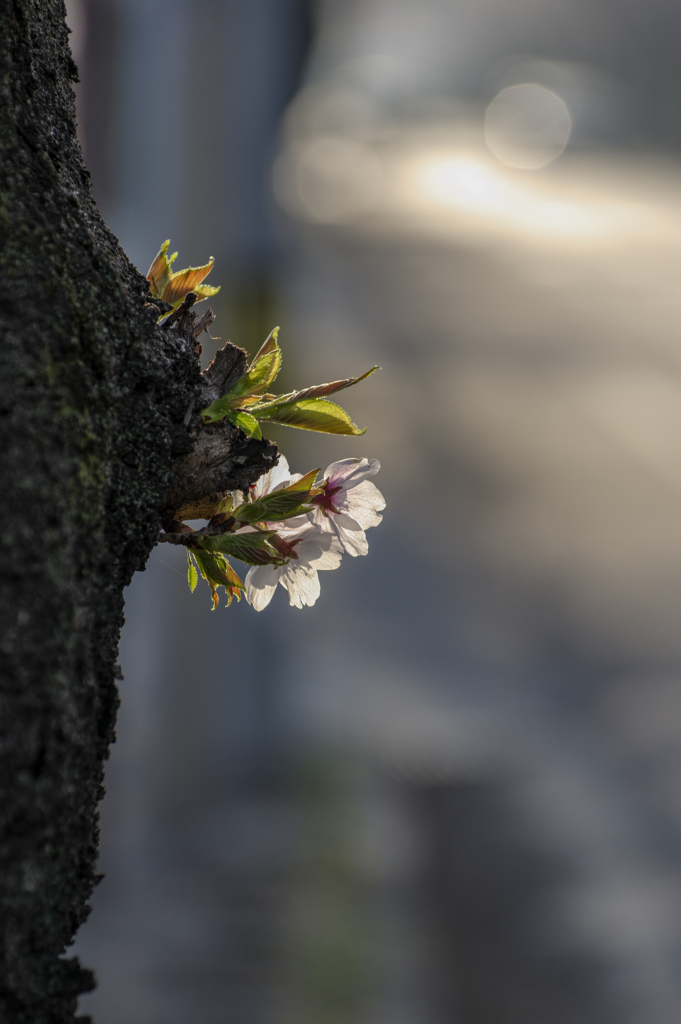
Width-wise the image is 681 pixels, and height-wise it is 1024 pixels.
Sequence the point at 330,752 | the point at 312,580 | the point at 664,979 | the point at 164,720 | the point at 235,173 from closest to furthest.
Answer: the point at 312,580, the point at 664,979, the point at 235,173, the point at 164,720, the point at 330,752

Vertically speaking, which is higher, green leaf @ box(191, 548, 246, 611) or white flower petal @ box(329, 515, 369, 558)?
white flower petal @ box(329, 515, 369, 558)

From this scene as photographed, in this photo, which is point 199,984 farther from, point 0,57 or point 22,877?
point 0,57

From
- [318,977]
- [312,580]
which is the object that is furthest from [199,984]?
[312,580]

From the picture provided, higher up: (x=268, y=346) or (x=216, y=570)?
(x=268, y=346)

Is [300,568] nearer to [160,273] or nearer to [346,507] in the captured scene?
[346,507]

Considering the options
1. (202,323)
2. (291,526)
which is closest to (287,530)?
(291,526)

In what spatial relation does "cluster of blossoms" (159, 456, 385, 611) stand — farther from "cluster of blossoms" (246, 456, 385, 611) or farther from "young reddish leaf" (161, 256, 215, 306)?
"young reddish leaf" (161, 256, 215, 306)

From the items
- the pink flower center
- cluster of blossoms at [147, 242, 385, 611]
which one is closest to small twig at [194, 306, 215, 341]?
cluster of blossoms at [147, 242, 385, 611]
